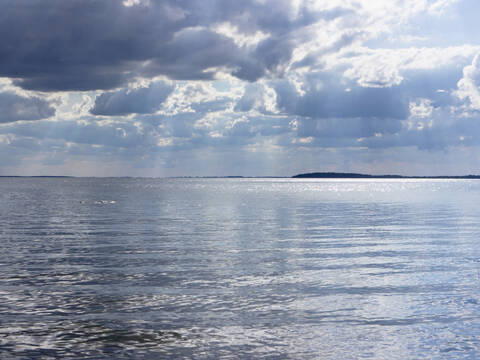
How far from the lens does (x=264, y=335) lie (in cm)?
→ 1463

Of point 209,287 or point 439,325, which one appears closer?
point 439,325

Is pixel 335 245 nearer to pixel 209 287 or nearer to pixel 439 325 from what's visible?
pixel 209 287

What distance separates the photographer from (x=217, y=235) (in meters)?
40.3

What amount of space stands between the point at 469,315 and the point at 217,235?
25285 millimetres

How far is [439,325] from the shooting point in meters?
15.6

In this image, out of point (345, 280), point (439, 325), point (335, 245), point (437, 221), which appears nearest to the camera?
point (439, 325)

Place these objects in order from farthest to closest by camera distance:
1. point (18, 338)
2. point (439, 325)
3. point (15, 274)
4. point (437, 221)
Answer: point (437, 221), point (15, 274), point (439, 325), point (18, 338)

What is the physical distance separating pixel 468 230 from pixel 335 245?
54.2 feet

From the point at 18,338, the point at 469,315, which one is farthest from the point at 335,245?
the point at 18,338

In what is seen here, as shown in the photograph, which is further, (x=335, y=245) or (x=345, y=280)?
(x=335, y=245)

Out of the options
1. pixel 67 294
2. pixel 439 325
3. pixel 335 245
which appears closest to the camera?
pixel 439 325

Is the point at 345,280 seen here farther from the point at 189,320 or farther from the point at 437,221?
the point at 437,221

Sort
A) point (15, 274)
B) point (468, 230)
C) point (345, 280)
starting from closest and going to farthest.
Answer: point (345, 280)
point (15, 274)
point (468, 230)

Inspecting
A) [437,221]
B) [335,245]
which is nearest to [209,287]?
[335,245]
